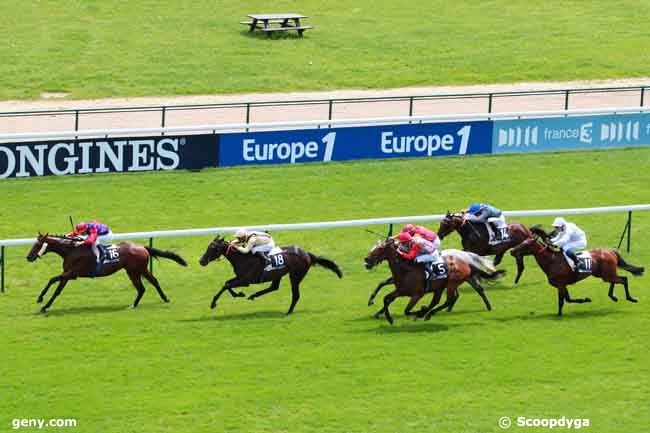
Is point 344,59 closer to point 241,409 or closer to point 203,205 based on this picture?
point 203,205

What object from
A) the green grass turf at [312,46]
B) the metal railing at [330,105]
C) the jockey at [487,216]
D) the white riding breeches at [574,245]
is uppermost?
the green grass turf at [312,46]

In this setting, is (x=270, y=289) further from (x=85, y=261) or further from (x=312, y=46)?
(x=312, y=46)

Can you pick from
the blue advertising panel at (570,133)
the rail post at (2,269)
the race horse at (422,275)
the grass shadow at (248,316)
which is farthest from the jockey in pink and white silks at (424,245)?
the blue advertising panel at (570,133)

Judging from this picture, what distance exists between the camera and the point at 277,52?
128 ft

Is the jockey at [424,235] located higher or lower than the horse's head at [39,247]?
higher

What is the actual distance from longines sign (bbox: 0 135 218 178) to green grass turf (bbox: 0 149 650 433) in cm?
28

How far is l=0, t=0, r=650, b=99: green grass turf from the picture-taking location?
36.6 m

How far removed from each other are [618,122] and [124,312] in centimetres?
1317

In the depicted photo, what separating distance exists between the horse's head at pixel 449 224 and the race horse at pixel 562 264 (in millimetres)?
1345

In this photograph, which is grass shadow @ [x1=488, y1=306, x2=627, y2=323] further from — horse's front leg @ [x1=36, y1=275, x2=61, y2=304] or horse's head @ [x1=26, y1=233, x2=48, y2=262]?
horse's head @ [x1=26, y1=233, x2=48, y2=262]

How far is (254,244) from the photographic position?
21.1 metres

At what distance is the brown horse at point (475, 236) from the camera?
890 inches

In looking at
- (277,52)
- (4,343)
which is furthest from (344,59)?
(4,343)

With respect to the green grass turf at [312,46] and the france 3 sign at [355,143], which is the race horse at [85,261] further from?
the green grass turf at [312,46]
